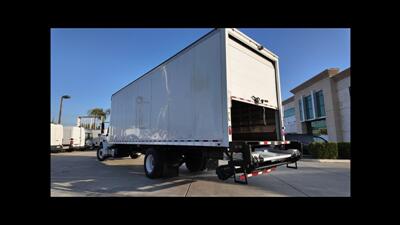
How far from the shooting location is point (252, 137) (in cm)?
631

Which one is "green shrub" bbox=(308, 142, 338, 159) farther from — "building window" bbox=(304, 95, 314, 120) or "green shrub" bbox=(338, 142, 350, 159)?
"building window" bbox=(304, 95, 314, 120)

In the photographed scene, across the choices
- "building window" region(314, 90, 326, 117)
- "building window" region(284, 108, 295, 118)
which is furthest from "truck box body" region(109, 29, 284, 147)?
"building window" region(284, 108, 295, 118)

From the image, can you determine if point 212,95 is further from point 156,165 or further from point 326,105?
point 326,105

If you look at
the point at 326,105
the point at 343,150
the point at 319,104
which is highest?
the point at 319,104

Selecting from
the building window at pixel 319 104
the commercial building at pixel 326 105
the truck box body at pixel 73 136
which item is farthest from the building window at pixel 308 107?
the truck box body at pixel 73 136

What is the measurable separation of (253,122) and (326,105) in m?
16.7

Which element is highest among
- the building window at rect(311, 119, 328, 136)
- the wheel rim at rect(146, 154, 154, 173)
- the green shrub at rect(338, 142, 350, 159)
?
the building window at rect(311, 119, 328, 136)

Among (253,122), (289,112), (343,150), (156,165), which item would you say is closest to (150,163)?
(156,165)

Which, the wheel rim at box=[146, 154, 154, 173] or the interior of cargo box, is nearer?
the interior of cargo box

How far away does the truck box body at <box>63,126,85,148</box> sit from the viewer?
19953 millimetres

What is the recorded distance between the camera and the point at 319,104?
68.3 ft
